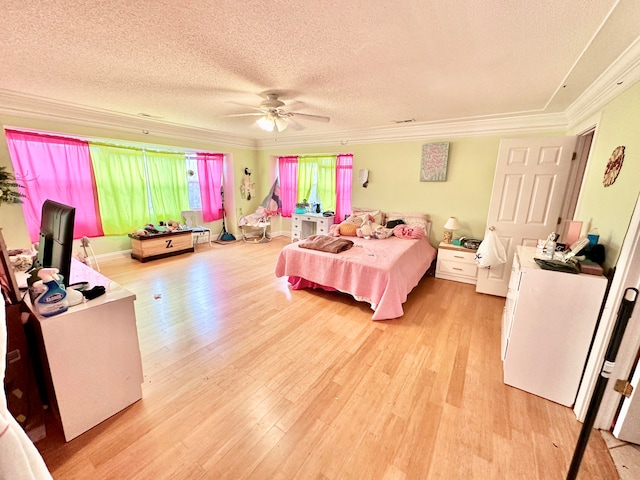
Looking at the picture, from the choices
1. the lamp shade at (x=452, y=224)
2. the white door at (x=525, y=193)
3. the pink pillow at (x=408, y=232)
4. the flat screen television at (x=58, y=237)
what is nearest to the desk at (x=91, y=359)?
the flat screen television at (x=58, y=237)

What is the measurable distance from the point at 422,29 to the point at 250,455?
2650 millimetres

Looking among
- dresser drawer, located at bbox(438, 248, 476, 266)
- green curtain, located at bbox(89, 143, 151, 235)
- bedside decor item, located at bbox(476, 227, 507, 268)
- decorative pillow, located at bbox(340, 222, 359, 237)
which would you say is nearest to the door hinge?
bedside decor item, located at bbox(476, 227, 507, 268)

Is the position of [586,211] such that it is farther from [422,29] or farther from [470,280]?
[422,29]

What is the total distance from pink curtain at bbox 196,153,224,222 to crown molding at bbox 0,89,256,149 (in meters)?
0.45

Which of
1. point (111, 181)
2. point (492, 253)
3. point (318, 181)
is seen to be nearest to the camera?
point (492, 253)

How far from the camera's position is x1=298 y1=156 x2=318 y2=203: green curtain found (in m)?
5.83

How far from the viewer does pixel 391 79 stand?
2.35m

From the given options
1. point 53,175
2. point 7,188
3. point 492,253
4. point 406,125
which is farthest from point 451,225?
point 53,175

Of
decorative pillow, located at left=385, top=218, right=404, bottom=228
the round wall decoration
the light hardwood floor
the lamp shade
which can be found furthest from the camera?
decorative pillow, located at left=385, top=218, right=404, bottom=228

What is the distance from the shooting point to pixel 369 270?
9.51 ft

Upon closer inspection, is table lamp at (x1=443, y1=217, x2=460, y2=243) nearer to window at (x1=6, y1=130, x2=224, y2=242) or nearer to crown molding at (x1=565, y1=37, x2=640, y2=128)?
crown molding at (x1=565, y1=37, x2=640, y2=128)

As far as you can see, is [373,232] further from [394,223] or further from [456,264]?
[456,264]

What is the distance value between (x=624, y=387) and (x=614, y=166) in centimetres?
151

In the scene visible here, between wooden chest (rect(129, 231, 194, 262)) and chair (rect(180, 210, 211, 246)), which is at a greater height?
chair (rect(180, 210, 211, 246))
